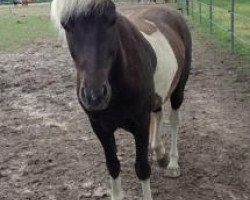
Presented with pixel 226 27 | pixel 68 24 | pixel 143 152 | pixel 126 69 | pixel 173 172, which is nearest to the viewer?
pixel 68 24

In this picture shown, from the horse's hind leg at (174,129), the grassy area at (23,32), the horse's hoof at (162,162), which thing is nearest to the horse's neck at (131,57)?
the horse's hind leg at (174,129)

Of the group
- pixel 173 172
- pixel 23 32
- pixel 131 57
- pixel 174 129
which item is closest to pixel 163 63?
pixel 131 57

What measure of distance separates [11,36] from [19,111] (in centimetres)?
785

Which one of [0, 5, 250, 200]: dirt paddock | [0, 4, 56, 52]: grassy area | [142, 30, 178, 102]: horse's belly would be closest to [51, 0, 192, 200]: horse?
[142, 30, 178, 102]: horse's belly

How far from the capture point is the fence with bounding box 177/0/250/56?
354 inches

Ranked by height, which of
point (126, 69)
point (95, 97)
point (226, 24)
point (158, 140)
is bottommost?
point (226, 24)

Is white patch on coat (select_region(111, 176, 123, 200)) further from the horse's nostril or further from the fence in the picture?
the fence

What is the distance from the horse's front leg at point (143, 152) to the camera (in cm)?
319

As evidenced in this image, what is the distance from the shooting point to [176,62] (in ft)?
12.8

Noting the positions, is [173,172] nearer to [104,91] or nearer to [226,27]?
[104,91]

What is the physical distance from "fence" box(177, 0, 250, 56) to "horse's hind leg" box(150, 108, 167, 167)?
177 inches

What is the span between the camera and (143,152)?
3289 millimetres

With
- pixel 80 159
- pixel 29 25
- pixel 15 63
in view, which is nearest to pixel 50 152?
pixel 80 159

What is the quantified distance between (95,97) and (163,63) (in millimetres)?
1285
